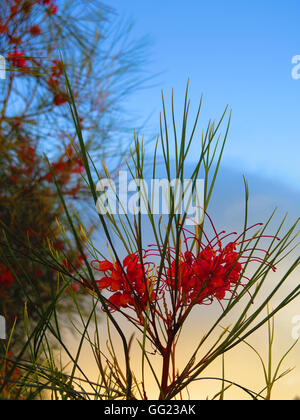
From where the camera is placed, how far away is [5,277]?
62.2 inches

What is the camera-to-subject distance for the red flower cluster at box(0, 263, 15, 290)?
1578mm

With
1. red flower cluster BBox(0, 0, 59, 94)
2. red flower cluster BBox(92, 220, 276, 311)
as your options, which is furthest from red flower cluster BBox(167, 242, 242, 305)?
red flower cluster BBox(0, 0, 59, 94)

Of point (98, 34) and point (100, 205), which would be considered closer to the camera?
point (100, 205)

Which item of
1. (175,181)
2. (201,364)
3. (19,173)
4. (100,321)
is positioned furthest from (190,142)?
(100,321)

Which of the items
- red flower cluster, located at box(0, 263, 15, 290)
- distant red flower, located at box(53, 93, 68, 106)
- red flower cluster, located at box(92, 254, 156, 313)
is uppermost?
distant red flower, located at box(53, 93, 68, 106)

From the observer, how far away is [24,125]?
5.28ft

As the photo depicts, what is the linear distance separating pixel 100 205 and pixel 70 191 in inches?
57.0

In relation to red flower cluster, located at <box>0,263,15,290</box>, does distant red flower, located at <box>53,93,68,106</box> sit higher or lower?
higher

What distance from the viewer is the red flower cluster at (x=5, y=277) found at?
5.18ft

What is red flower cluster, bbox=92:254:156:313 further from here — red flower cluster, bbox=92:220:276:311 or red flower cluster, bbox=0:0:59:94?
red flower cluster, bbox=0:0:59:94

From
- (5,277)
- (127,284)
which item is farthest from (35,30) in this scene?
(127,284)
